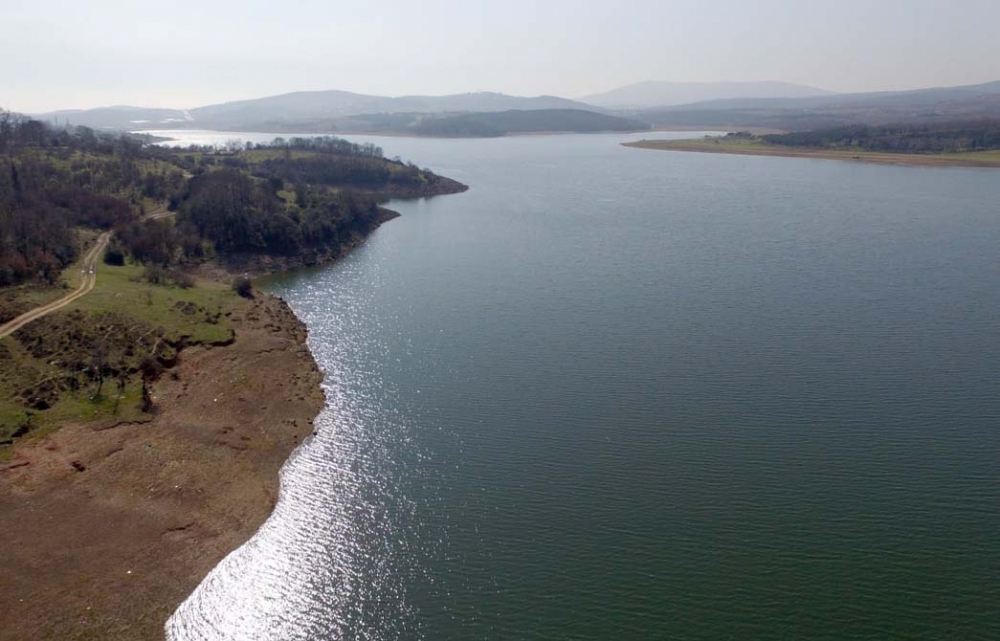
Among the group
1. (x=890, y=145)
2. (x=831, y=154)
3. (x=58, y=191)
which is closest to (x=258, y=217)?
(x=58, y=191)

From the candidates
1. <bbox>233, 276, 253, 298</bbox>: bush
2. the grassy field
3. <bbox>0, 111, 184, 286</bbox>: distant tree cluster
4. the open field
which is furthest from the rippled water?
the open field

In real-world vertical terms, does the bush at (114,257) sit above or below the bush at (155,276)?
above

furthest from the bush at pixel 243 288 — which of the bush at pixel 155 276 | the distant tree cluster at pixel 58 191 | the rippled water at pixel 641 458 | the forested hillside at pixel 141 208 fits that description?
the distant tree cluster at pixel 58 191

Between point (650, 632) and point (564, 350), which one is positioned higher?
point (564, 350)

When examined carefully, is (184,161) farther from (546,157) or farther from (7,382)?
(546,157)

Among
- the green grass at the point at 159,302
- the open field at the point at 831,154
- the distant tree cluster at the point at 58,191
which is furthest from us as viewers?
the open field at the point at 831,154

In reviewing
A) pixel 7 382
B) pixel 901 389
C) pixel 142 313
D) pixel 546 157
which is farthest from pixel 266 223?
pixel 546 157

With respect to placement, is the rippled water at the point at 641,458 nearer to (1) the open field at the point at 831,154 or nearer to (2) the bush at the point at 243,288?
(2) the bush at the point at 243,288
